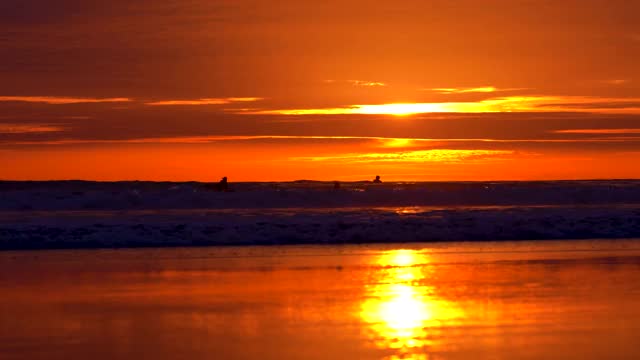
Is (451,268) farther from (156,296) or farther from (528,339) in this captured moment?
(528,339)

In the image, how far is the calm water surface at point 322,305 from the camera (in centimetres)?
1211

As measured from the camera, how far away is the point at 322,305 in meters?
Answer: 15.2

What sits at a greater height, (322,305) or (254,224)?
(254,224)

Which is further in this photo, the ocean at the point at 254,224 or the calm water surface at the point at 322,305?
the ocean at the point at 254,224

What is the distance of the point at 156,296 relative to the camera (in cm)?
1612

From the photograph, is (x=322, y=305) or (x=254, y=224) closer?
(x=322, y=305)

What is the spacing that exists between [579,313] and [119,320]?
214 inches

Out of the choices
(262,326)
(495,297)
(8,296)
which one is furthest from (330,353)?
(8,296)

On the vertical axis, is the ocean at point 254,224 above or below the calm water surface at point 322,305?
above

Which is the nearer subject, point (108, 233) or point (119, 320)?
point (119, 320)

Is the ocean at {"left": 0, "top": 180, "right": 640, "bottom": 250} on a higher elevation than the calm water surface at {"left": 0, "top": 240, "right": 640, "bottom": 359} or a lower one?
higher

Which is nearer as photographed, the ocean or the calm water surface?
the calm water surface

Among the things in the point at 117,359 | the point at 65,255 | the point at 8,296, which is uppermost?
the point at 65,255

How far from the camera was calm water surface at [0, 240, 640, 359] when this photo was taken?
12.1 metres
